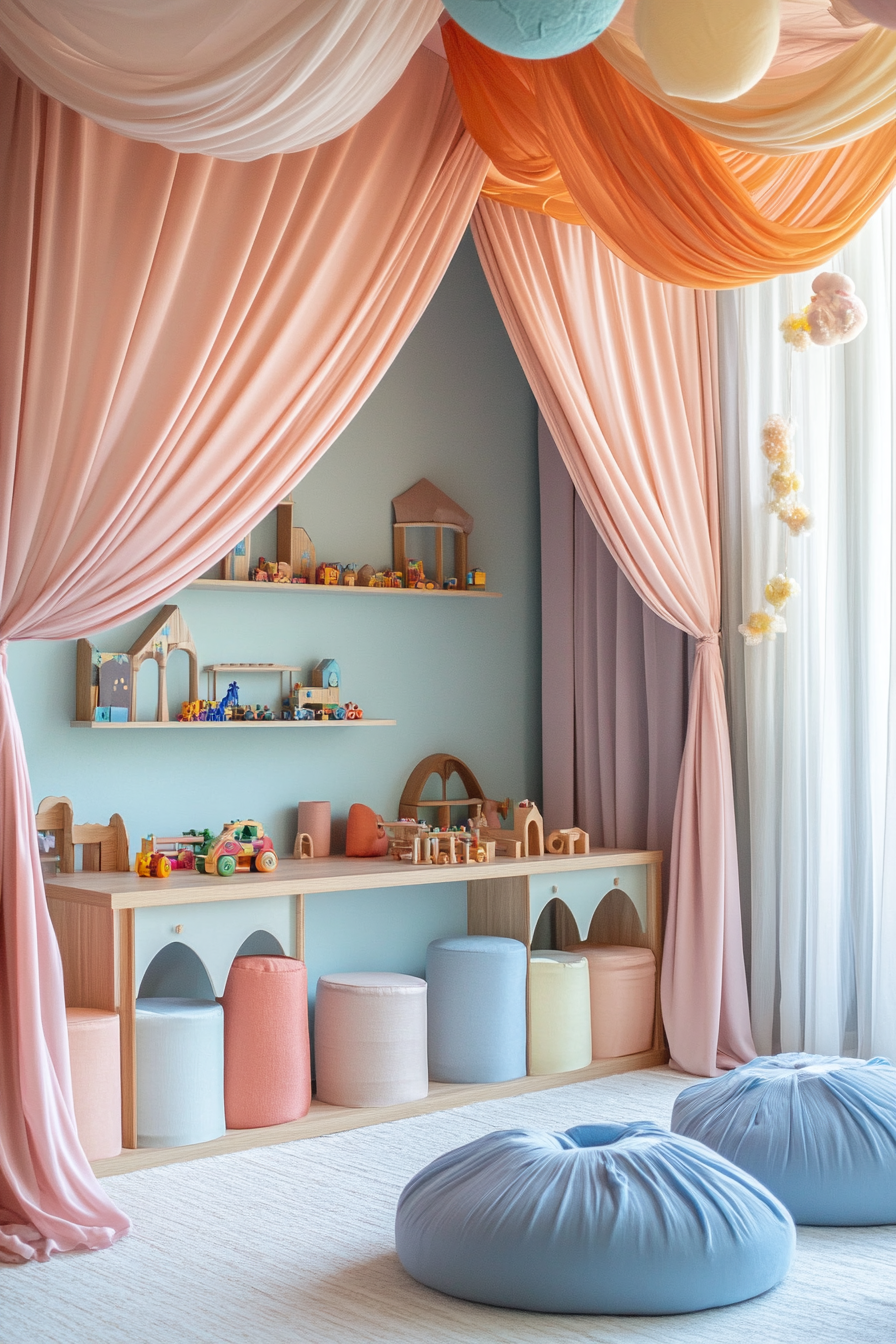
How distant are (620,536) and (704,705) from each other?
1.96 feet

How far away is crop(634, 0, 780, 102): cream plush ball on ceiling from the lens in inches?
69.3

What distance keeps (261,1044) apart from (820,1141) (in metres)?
1.41

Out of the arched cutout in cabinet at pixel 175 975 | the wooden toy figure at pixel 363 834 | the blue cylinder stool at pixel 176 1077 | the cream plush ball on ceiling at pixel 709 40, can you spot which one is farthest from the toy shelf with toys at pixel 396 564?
the cream plush ball on ceiling at pixel 709 40

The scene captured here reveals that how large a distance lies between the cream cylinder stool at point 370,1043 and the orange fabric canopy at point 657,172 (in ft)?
6.61

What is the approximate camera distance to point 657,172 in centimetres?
296

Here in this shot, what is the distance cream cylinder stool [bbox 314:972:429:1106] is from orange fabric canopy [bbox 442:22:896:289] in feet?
6.61

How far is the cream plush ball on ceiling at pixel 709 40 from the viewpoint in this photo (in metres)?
1.76

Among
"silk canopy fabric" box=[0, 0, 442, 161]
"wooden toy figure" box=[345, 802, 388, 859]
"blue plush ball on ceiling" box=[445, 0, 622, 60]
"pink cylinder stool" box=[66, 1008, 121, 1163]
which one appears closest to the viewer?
"blue plush ball on ceiling" box=[445, 0, 622, 60]

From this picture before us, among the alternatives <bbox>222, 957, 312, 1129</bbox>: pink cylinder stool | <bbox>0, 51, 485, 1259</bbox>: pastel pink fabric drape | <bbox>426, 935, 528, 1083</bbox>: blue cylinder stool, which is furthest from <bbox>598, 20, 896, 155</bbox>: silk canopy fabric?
<bbox>426, 935, 528, 1083</bbox>: blue cylinder stool

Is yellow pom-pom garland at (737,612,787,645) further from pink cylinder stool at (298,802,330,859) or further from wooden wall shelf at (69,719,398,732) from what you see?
pink cylinder stool at (298,802,330,859)

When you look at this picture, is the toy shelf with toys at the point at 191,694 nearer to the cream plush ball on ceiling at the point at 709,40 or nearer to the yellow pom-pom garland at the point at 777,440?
the yellow pom-pom garland at the point at 777,440

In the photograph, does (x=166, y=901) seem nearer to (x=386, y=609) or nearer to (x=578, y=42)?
(x=386, y=609)

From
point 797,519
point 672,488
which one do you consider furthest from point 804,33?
point 672,488

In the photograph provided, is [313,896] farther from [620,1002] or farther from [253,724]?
[620,1002]
